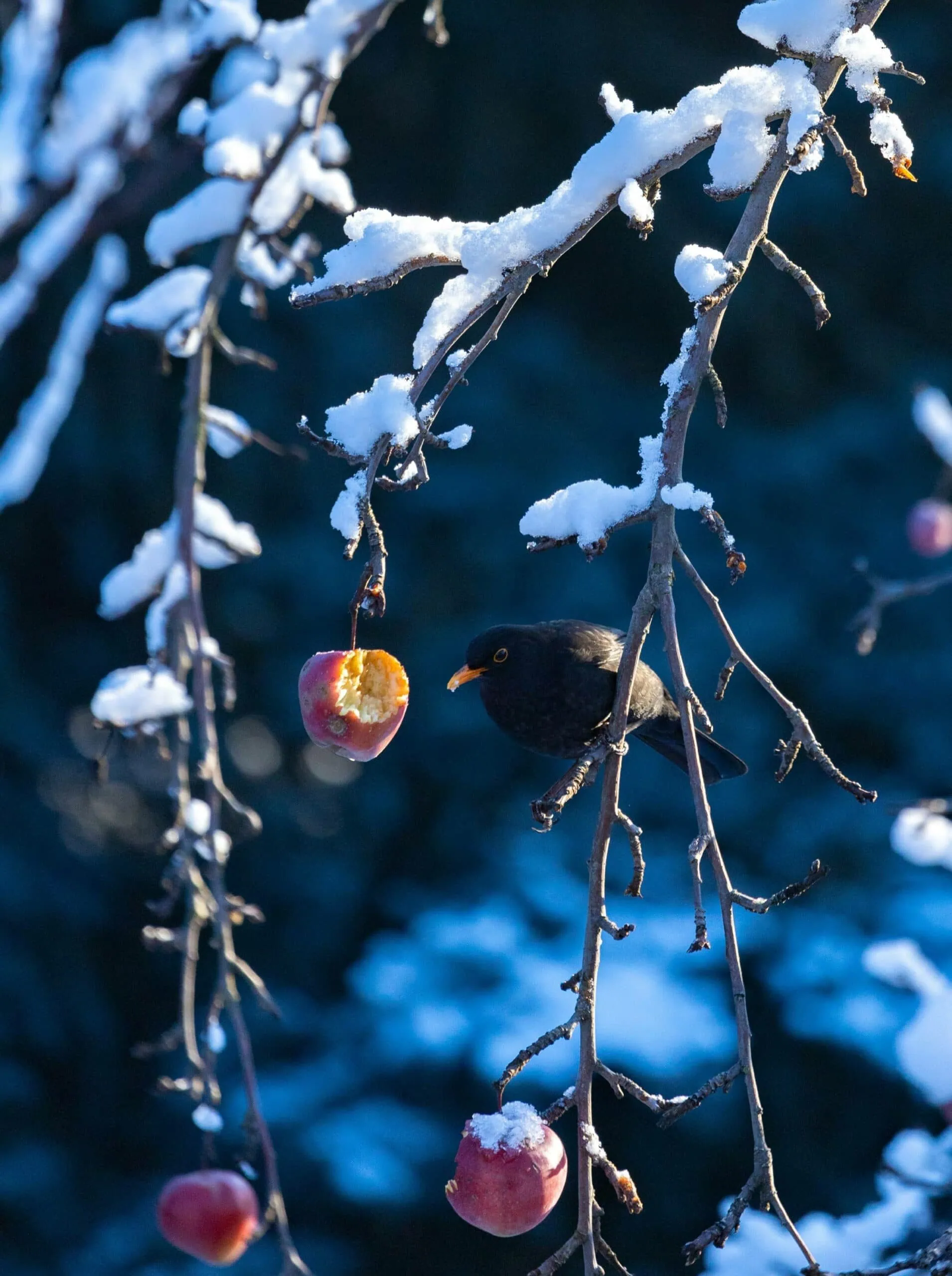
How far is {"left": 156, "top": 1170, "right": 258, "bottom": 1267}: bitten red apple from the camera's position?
163cm

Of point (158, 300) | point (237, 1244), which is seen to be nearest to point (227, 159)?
point (158, 300)

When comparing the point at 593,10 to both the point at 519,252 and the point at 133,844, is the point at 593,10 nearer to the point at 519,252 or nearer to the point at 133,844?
the point at 133,844

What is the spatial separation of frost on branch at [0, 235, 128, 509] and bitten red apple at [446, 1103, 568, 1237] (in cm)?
269

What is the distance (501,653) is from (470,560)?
80.6 inches

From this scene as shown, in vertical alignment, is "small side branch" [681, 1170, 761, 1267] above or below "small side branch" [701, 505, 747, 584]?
below

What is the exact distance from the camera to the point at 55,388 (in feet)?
11.3

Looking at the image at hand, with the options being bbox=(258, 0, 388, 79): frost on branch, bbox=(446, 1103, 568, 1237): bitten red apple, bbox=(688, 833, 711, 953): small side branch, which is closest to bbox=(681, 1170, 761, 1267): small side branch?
bbox=(688, 833, 711, 953): small side branch

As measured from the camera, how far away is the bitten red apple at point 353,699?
1240 millimetres

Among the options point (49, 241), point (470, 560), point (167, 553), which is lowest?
point (470, 560)

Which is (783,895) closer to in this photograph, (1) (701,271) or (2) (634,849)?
(2) (634,849)

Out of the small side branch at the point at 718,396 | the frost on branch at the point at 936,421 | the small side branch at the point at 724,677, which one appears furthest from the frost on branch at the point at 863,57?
the frost on branch at the point at 936,421

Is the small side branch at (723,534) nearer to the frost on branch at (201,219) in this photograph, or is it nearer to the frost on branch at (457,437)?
the frost on branch at (457,437)

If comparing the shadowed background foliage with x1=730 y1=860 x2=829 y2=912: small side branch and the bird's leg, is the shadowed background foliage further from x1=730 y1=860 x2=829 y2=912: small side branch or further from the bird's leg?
x1=730 y1=860 x2=829 y2=912: small side branch

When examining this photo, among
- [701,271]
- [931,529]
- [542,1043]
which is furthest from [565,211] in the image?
[931,529]
